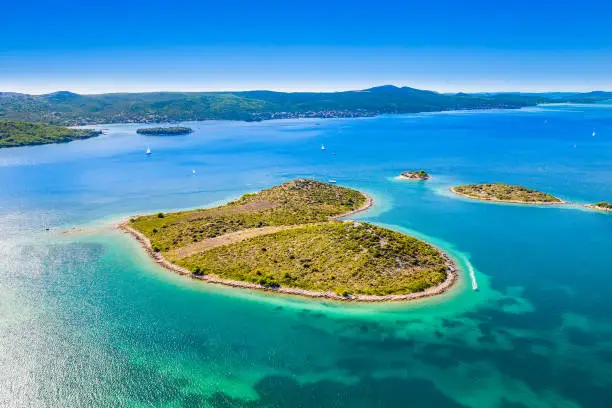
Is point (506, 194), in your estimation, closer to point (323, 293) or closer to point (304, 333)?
point (323, 293)

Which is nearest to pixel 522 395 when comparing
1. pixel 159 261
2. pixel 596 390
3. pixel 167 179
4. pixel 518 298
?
pixel 596 390

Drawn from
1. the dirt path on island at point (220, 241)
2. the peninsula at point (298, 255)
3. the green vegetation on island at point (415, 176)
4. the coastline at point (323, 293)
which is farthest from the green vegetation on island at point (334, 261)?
the green vegetation on island at point (415, 176)

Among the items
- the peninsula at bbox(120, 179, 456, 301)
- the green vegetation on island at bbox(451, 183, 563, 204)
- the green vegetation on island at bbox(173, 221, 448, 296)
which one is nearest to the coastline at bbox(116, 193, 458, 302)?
the peninsula at bbox(120, 179, 456, 301)

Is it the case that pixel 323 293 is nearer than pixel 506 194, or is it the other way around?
pixel 323 293

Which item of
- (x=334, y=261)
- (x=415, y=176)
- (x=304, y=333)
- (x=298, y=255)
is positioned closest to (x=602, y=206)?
(x=415, y=176)

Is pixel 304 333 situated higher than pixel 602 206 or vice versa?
pixel 602 206
